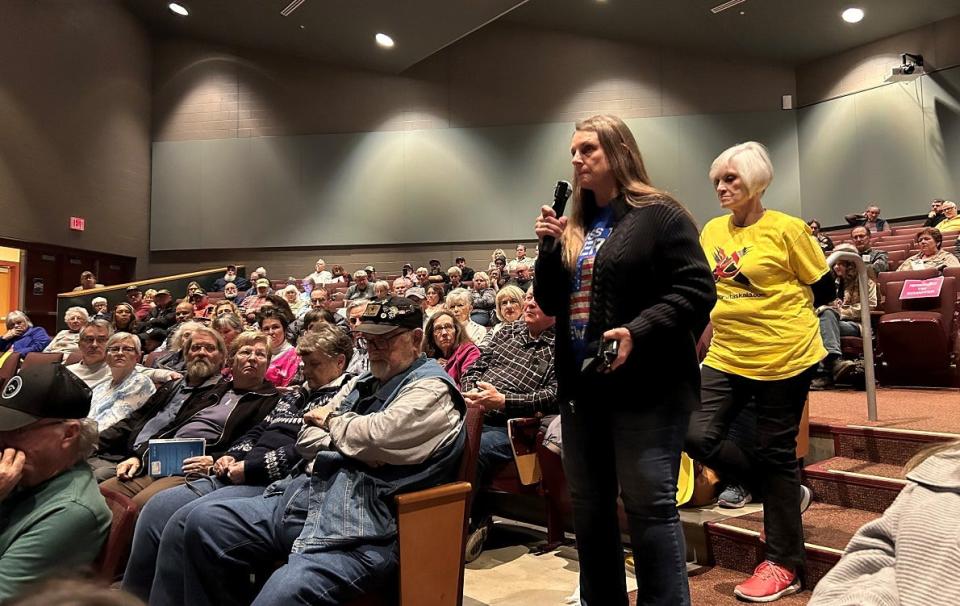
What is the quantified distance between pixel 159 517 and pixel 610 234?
1.70m

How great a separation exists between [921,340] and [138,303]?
934cm

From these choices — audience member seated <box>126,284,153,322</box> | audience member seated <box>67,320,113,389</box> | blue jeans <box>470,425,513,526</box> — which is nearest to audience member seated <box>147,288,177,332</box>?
audience member seated <box>126,284,153,322</box>

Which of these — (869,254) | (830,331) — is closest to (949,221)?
(869,254)

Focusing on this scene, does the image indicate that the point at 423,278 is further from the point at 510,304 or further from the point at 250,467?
the point at 250,467

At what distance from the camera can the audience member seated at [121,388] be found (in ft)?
10.1

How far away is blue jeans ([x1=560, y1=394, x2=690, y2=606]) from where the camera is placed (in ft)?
4.43

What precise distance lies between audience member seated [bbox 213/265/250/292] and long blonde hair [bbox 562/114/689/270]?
31.9 ft

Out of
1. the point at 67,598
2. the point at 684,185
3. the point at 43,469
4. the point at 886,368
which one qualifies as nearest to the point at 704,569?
the point at 43,469

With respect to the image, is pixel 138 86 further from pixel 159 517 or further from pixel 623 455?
pixel 623 455

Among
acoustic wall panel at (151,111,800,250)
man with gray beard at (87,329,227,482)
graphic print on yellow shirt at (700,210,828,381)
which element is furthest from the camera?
acoustic wall panel at (151,111,800,250)

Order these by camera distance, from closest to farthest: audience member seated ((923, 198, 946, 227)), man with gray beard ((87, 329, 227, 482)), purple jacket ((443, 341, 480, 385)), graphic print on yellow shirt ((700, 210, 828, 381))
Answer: graphic print on yellow shirt ((700, 210, 828, 381)) → man with gray beard ((87, 329, 227, 482)) → purple jacket ((443, 341, 480, 385)) → audience member seated ((923, 198, 946, 227))

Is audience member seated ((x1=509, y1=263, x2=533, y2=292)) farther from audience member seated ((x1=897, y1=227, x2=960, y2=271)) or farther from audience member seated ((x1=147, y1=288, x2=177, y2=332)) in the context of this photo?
audience member seated ((x1=147, y1=288, x2=177, y2=332))

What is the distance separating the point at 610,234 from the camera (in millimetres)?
1474

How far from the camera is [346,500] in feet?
5.63
